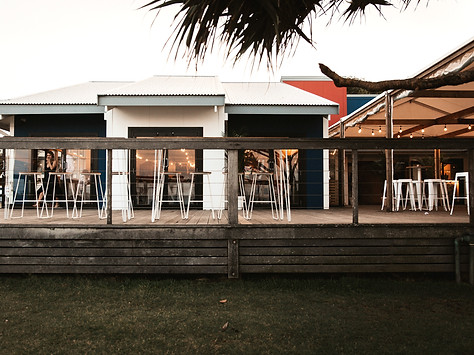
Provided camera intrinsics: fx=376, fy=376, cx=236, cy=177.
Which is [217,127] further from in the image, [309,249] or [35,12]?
[35,12]

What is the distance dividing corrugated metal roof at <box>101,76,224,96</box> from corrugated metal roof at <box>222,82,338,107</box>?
458mm

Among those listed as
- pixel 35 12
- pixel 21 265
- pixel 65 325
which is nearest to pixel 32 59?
pixel 35 12

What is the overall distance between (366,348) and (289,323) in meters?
0.62

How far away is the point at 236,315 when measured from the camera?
119 inches

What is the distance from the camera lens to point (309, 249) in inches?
155

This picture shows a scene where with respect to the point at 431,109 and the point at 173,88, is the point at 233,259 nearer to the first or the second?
the point at 173,88

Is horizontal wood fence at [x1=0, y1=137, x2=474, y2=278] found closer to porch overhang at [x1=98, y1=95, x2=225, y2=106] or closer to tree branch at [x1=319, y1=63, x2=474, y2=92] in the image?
tree branch at [x1=319, y1=63, x2=474, y2=92]

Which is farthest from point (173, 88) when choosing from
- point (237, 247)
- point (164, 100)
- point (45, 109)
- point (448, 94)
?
point (448, 94)

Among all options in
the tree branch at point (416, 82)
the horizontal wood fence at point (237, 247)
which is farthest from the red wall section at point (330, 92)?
the tree branch at point (416, 82)

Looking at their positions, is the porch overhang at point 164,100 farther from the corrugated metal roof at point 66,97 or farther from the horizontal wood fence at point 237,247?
the horizontal wood fence at point 237,247

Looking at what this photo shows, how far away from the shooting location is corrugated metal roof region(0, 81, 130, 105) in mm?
7759

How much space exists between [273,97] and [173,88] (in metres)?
2.22

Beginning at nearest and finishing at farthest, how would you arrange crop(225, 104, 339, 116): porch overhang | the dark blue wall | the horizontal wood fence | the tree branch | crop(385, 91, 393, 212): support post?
the tree branch
the horizontal wood fence
crop(385, 91, 393, 212): support post
crop(225, 104, 339, 116): porch overhang
the dark blue wall

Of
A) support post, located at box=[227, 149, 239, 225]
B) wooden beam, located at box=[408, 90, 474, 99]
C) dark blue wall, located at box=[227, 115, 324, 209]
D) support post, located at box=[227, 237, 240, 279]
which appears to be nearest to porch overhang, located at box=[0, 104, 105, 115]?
dark blue wall, located at box=[227, 115, 324, 209]
